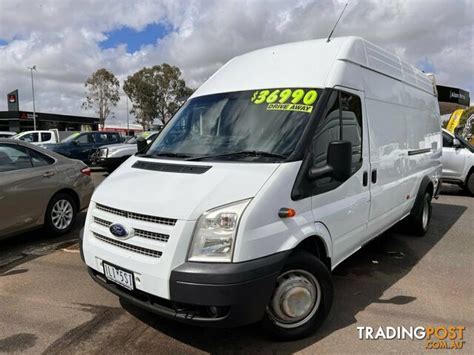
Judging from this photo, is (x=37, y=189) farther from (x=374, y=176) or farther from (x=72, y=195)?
(x=374, y=176)

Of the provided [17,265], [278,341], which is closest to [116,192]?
[278,341]

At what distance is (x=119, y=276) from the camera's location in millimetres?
3045

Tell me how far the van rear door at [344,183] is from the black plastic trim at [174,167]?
920mm

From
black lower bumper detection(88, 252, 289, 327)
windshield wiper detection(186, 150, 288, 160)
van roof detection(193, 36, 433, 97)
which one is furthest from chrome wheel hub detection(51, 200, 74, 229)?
black lower bumper detection(88, 252, 289, 327)

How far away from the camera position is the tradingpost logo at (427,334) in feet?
10.6

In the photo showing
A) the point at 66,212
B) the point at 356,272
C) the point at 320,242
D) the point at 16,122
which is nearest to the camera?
the point at 320,242

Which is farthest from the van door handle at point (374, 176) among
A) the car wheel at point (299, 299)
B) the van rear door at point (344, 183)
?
the car wheel at point (299, 299)

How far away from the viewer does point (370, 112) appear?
4.21 m

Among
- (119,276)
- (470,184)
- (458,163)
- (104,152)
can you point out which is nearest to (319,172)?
(119,276)

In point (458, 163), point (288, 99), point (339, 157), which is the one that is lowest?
point (458, 163)

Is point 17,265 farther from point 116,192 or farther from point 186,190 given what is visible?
point 186,190

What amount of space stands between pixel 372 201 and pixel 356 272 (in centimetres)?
100

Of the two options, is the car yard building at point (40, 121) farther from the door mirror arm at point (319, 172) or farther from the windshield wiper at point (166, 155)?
the door mirror arm at point (319, 172)

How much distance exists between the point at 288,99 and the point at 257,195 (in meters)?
1.10
